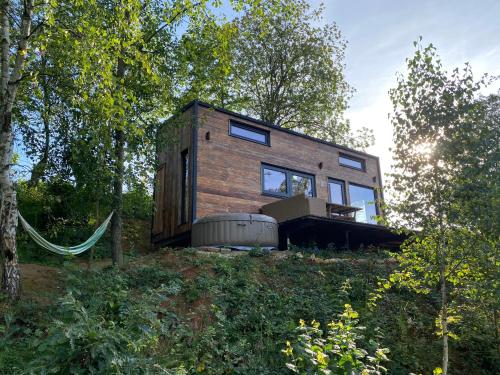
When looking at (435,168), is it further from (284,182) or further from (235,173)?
(284,182)

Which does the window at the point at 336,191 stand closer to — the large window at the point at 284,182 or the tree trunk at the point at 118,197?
the large window at the point at 284,182

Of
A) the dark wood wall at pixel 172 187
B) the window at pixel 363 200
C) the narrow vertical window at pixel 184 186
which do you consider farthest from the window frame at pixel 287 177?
the dark wood wall at pixel 172 187

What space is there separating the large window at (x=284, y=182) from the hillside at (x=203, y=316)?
5.48 m

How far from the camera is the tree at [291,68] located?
1057 inches

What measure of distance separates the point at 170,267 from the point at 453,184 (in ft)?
20.0

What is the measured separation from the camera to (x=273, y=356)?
5.91m

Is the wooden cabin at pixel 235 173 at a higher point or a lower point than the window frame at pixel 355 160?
lower

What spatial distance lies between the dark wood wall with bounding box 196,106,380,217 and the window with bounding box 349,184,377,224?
1775 mm

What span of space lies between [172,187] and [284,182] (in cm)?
452

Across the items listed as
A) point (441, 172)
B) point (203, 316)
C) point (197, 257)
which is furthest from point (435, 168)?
point (197, 257)

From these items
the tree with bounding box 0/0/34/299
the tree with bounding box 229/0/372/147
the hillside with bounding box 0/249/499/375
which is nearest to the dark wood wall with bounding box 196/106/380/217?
the hillside with bounding box 0/249/499/375

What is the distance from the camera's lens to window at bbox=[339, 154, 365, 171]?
18.9 metres

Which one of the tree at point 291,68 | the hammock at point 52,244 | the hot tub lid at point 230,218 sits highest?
the tree at point 291,68

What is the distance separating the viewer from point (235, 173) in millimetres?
14703
